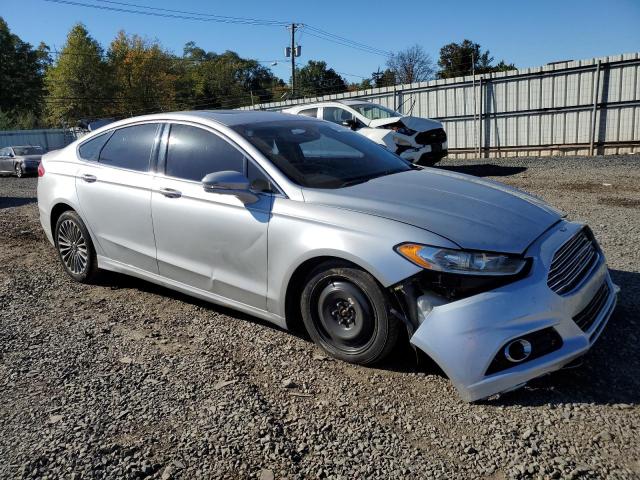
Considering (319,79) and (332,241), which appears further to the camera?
(319,79)

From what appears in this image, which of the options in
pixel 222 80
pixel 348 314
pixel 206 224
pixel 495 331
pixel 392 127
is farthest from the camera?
pixel 222 80

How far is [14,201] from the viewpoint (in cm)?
1180

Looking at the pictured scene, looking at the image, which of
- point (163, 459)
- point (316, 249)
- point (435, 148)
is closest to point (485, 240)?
point (316, 249)

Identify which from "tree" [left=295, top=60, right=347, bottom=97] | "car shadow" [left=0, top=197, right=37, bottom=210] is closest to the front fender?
"car shadow" [left=0, top=197, right=37, bottom=210]

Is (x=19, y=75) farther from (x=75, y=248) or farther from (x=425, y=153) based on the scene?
(x=75, y=248)

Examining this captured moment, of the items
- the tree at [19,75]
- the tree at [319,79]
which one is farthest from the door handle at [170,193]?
the tree at [319,79]

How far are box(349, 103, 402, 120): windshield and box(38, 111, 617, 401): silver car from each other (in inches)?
351

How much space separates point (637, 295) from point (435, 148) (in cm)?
898

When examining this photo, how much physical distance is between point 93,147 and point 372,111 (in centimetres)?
939

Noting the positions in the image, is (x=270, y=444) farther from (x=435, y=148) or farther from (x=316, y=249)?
(x=435, y=148)

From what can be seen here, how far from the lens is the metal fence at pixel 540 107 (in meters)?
14.4

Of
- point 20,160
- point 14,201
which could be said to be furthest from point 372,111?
point 20,160

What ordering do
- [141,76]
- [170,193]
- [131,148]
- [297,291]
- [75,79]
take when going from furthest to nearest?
[141,76] < [75,79] < [131,148] < [170,193] < [297,291]

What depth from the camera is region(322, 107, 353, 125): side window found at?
42.7ft
